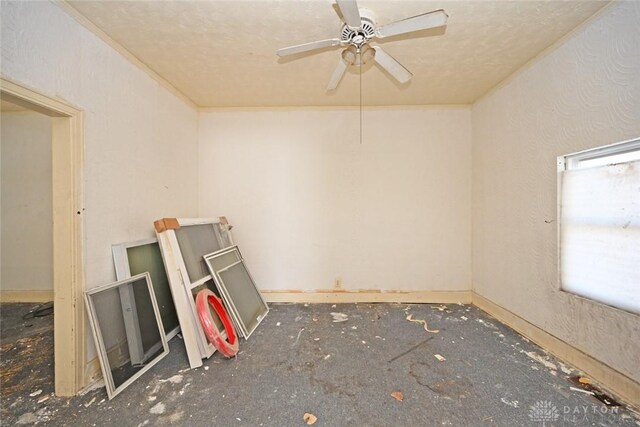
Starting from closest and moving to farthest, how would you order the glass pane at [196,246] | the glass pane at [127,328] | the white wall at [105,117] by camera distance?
the white wall at [105,117]
the glass pane at [127,328]
the glass pane at [196,246]

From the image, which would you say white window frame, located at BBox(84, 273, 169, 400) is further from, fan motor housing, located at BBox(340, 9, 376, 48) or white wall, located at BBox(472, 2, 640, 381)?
white wall, located at BBox(472, 2, 640, 381)

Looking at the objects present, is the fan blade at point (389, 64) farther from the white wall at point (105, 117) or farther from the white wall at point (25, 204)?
the white wall at point (25, 204)

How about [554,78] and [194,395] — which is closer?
[194,395]

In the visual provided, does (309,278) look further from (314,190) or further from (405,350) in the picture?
(405,350)

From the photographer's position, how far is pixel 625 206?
4.75ft

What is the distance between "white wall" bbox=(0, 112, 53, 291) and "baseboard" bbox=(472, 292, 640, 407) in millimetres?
5345

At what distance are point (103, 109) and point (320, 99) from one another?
6.57 ft

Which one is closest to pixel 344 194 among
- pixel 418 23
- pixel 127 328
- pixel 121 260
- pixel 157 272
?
pixel 418 23

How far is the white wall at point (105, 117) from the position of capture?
131 cm

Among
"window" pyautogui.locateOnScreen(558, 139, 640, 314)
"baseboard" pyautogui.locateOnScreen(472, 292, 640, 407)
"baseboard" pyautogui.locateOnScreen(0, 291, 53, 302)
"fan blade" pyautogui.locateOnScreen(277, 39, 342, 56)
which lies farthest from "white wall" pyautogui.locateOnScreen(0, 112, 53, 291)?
"window" pyautogui.locateOnScreen(558, 139, 640, 314)

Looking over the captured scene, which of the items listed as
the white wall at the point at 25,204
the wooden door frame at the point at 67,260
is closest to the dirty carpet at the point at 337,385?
the wooden door frame at the point at 67,260

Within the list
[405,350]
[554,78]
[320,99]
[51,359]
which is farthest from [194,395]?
[554,78]

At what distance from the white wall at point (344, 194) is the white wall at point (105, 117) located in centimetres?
71

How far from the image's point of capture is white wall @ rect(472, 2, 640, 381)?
4.71 feet
